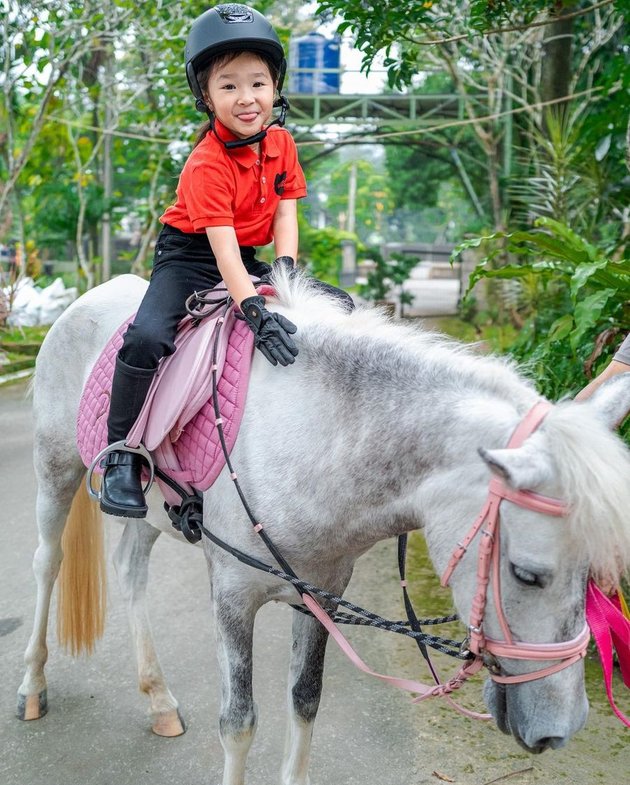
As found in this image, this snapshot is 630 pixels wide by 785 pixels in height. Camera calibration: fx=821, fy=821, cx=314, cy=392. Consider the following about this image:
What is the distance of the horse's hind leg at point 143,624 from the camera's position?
10.5ft

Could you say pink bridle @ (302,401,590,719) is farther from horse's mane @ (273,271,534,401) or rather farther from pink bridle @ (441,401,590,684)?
horse's mane @ (273,271,534,401)

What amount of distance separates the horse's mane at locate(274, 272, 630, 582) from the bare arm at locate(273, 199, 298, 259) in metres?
0.71

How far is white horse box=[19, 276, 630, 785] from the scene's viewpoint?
168 cm

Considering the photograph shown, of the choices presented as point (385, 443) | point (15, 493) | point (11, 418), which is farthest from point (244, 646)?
point (11, 418)

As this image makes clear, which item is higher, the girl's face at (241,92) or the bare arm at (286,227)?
the girl's face at (241,92)

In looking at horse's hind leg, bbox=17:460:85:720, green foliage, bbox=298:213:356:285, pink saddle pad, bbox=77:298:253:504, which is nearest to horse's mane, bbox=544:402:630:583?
pink saddle pad, bbox=77:298:253:504

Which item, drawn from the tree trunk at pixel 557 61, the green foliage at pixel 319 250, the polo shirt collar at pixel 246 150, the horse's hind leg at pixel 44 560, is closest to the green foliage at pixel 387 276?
the green foliage at pixel 319 250

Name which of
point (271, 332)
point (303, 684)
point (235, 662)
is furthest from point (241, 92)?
point (303, 684)

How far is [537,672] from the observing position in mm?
1748

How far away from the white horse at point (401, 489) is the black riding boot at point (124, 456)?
0.26 metres

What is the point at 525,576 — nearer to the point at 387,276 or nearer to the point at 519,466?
the point at 519,466

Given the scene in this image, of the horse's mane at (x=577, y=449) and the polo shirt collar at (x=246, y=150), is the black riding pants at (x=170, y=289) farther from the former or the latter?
the horse's mane at (x=577, y=449)

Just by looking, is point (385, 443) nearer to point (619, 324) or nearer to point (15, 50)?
point (619, 324)

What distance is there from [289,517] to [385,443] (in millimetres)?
355
